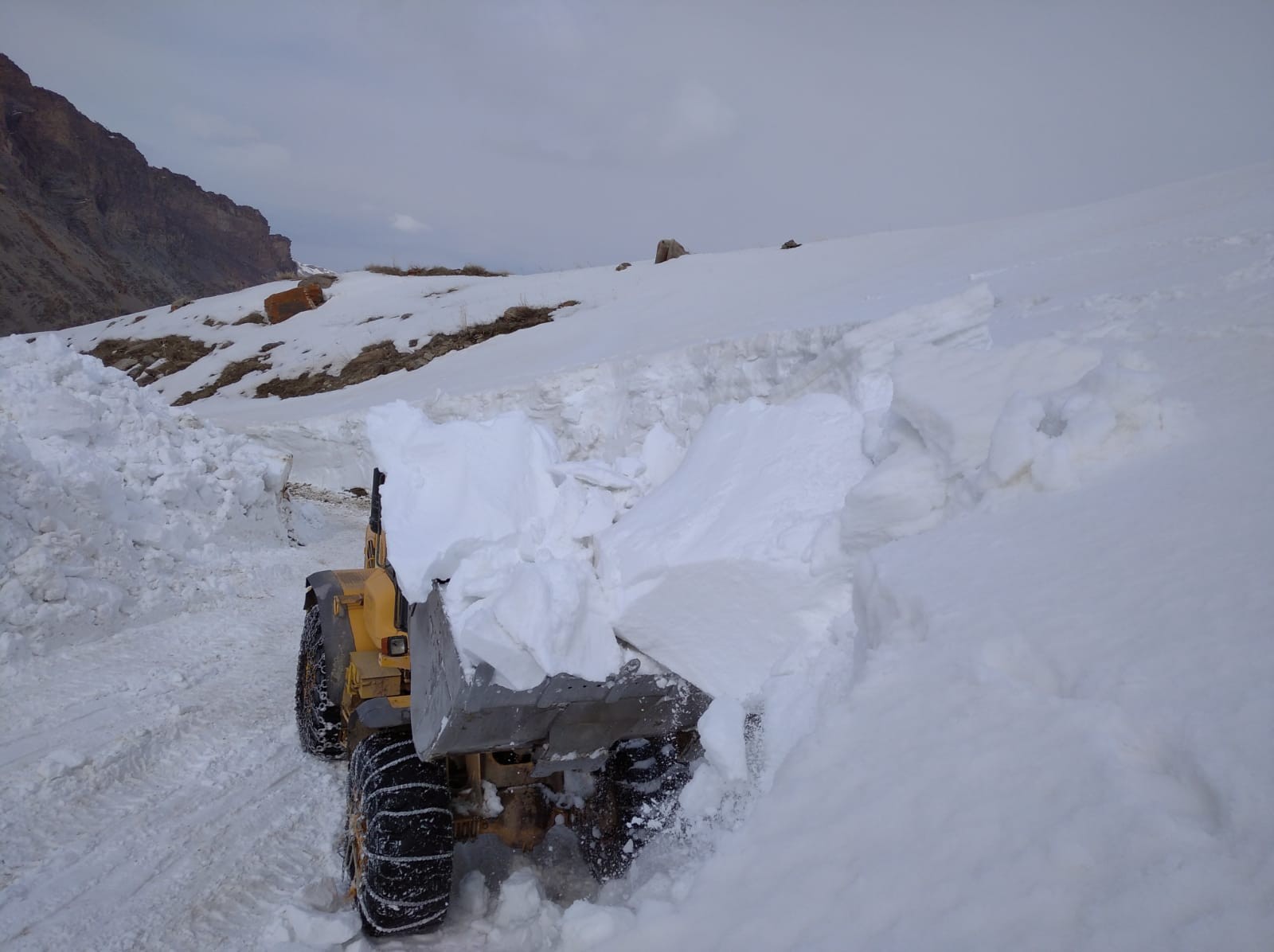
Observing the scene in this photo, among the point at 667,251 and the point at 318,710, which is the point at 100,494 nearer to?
the point at 318,710

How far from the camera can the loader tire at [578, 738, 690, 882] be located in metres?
3.40

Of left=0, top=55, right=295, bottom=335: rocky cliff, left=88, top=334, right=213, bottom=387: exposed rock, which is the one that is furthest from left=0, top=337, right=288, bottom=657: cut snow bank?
left=0, top=55, right=295, bottom=335: rocky cliff

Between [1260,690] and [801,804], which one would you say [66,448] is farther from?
[1260,690]

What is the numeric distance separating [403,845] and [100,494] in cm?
515

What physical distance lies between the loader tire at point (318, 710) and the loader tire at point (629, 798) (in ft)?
5.36

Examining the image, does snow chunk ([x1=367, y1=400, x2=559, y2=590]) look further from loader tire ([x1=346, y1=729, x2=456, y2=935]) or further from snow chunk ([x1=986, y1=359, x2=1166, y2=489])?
snow chunk ([x1=986, y1=359, x2=1166, y2=489])

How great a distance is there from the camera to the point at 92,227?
133ft

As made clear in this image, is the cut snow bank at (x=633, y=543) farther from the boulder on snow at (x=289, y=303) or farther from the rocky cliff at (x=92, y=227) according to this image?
the rocky cliff at (x=92, y=227)

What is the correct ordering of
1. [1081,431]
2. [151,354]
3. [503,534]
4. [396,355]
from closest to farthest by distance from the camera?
[1081,431] → [503,534] → [396,355] → [151,354]

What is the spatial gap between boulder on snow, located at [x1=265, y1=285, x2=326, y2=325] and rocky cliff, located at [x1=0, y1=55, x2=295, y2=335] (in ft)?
49.6

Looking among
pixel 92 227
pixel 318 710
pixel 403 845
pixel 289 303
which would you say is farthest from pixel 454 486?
pixel 92 227

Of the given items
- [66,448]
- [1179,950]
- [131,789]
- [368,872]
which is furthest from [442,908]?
[66,448]

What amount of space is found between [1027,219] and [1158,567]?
9500mm

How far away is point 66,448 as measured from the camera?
261 inches
